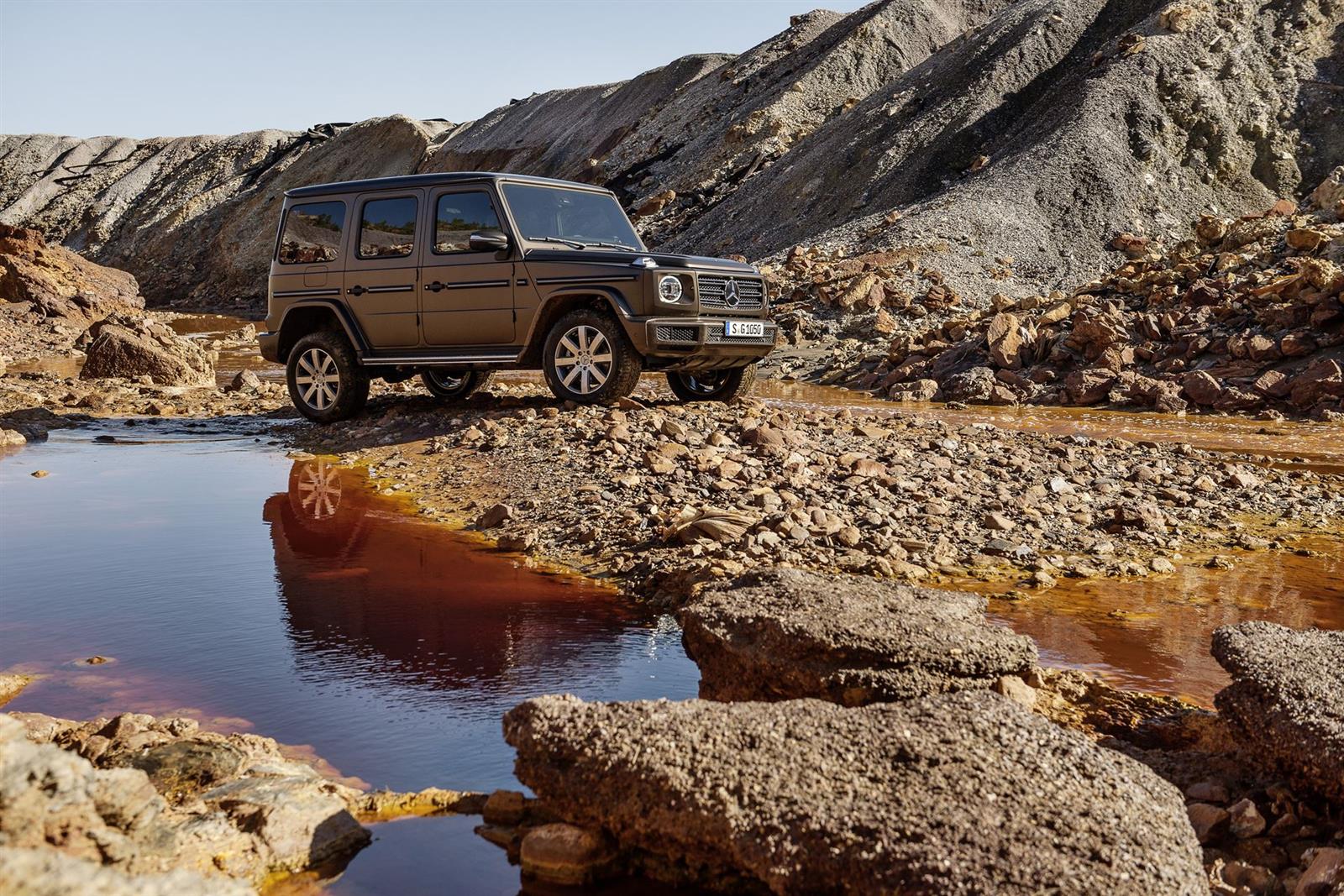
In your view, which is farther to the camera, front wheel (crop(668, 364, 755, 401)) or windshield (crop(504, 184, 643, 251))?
front wheel (crop(668, 364, 755, 401))

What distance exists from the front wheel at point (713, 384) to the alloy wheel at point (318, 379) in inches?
134

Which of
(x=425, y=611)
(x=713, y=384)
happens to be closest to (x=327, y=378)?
(x=713, y=384)

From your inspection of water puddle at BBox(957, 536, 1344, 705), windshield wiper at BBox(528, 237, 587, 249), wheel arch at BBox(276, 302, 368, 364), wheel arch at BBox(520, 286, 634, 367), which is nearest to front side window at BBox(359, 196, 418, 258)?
wheel arch at BBox(276, 302, 368, 364)

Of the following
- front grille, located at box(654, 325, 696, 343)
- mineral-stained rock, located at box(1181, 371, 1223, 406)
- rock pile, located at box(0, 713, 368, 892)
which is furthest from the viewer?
mineral-stained rock, located at box(1181, 371, 1223, 406)

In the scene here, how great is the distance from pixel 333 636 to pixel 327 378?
22.3ft

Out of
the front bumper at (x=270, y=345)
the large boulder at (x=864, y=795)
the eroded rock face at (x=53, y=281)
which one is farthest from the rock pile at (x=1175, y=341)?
the eroded rock face at (x=53, y=281)

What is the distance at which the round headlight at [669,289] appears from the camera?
983cm

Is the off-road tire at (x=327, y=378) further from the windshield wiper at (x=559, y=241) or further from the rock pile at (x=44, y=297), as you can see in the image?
the rock pile at (x=44, y=297)

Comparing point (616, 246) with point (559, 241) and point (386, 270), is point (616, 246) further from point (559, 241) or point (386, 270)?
point (386, 270)

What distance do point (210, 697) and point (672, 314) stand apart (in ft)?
19.9

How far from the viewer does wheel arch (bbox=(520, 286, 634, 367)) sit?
995 cm

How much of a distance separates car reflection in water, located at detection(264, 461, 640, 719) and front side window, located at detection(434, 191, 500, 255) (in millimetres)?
3243

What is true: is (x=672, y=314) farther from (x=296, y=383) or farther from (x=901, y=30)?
(x=901, y=30)

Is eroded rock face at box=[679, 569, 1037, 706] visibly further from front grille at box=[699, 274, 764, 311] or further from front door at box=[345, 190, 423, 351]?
front door at box=[345, 190, 423, 351]
